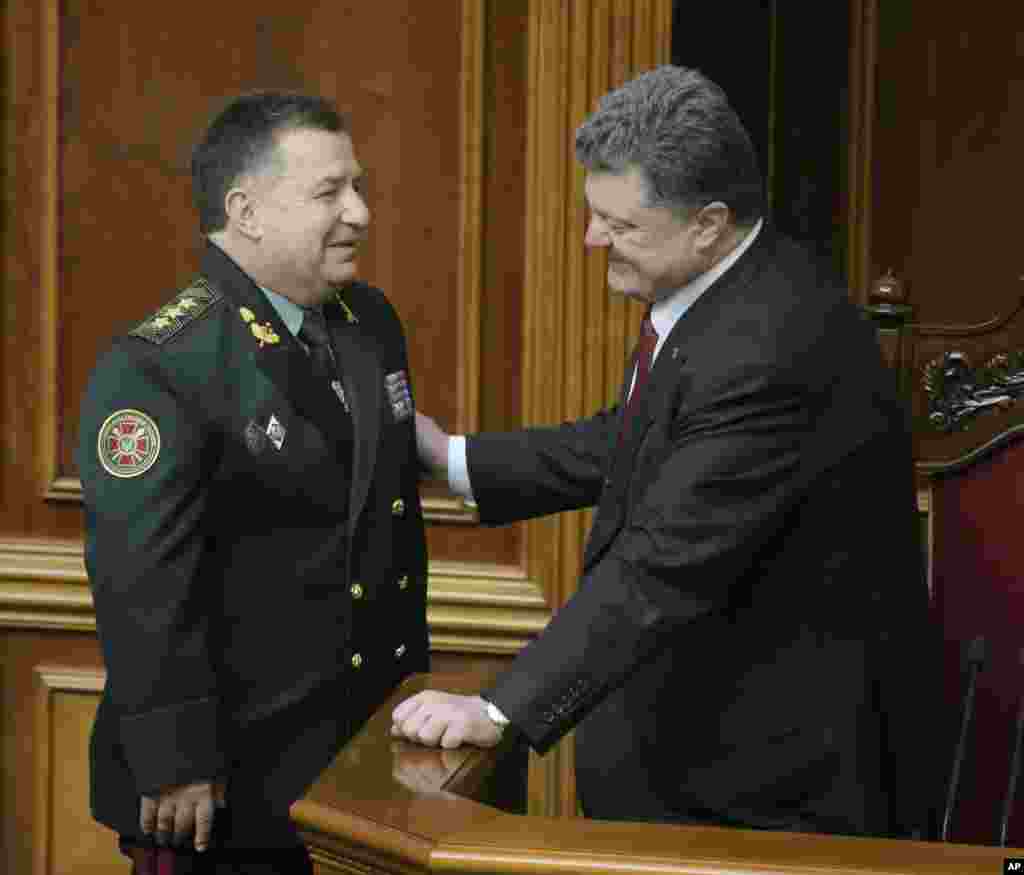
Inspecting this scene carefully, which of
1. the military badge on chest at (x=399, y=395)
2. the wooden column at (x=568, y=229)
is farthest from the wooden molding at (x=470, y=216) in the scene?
the military badge on chest at (x=399, y=395)

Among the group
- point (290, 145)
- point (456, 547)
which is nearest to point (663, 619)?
point (290, 145)

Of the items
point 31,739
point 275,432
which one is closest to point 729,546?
point 275,432

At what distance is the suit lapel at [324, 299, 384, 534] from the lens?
92.0 inches

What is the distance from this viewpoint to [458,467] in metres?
2.64

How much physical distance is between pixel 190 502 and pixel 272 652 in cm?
25

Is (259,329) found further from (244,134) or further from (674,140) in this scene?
(674,140)

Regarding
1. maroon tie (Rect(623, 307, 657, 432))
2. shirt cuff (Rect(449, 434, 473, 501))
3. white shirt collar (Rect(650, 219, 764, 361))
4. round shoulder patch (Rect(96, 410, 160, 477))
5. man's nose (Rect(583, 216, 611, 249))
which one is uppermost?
man's nose (Rect(583, 216, 611, 249))

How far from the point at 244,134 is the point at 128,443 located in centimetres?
41

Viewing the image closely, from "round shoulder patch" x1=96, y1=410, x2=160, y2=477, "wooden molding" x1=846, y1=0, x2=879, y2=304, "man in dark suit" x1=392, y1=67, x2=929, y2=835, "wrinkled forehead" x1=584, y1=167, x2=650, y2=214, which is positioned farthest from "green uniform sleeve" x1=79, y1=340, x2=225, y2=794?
"wooden molding" x1=846, y1=0, x2=879, y2=304

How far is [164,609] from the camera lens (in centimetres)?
219

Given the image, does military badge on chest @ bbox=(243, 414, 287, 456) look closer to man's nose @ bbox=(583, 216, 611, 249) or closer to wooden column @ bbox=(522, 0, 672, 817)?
man's nose @ bbox=(583, 216, 611, 249)

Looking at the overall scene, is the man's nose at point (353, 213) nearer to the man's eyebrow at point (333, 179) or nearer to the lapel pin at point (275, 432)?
the man's eyebrow at point (333, 179)

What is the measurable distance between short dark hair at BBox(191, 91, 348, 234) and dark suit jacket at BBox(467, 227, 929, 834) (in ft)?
1.81

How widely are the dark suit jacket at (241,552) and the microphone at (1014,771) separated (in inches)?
31.7
